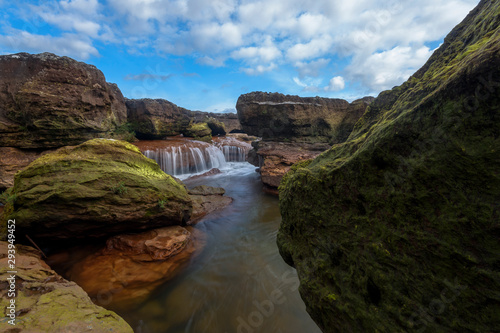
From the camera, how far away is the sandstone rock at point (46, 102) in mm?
9578

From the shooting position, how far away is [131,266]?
16.1 feet

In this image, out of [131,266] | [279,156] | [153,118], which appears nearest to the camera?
[131,266]

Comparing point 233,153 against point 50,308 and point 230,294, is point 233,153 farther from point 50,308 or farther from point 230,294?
point 50,308

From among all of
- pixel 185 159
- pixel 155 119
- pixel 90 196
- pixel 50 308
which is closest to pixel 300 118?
pixel 185 159

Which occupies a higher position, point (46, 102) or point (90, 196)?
point (46, 102)

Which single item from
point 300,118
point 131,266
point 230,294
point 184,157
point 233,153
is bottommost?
point 230,294

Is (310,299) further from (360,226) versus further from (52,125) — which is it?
(52,125)

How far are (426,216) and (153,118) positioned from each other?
21743mm

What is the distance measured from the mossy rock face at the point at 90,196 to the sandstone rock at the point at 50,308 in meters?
1.33

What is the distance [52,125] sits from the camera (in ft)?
33.6

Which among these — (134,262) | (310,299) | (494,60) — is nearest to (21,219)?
(134,262)

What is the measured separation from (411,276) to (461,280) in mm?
311

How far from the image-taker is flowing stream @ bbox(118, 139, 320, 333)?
12.4 feet

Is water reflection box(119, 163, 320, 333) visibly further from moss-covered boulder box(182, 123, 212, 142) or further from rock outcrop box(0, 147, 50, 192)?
moss-covered boulder box(182, 123, 212, 142)
